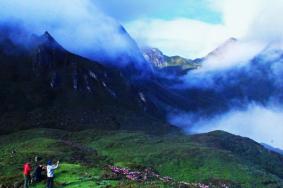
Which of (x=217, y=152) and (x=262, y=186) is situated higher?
(x=217, y=152)

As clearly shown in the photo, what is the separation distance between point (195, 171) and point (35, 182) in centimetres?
9461

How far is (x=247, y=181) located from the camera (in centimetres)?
14000

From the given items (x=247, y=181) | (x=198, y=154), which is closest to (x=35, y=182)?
(x=247, y=181)

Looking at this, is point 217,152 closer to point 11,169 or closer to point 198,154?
point 198,154

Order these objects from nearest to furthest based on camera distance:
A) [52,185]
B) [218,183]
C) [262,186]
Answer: [52,185] → [218,183] → [262,186]

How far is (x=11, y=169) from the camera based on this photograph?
9050cm

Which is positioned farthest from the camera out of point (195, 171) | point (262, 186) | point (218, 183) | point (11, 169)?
point (195, 171)

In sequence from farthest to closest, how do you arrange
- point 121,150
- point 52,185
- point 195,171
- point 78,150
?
point 121,150
point 78,150
point 195,171
point 52,185

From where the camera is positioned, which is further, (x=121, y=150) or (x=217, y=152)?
(x=121, y=150)

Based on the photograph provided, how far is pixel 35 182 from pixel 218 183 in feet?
253

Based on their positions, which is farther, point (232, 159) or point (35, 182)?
point (232, 159)

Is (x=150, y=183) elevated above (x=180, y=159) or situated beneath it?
situated beneath

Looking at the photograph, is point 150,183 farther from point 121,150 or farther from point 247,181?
point 121,150

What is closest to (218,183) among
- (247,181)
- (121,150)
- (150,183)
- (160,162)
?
(247,181)
